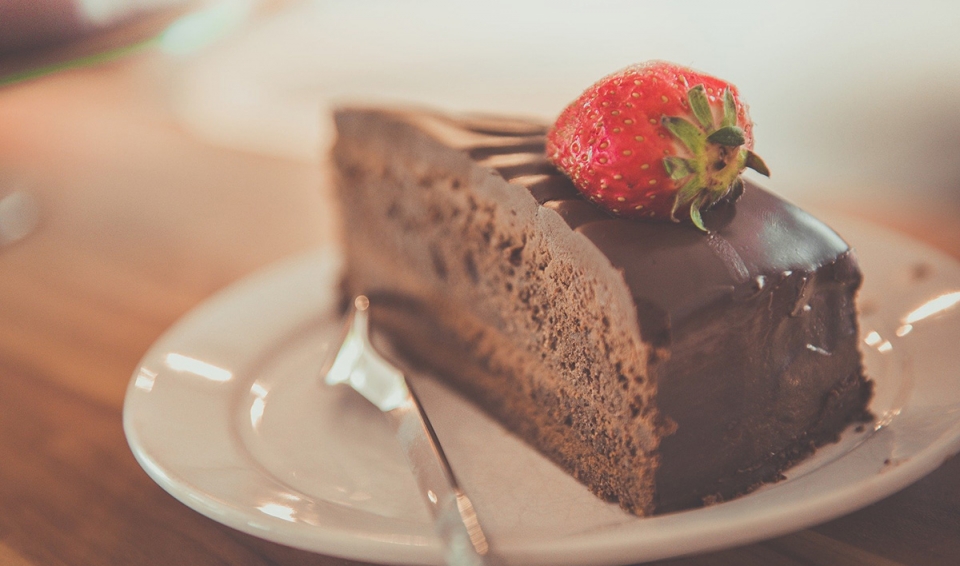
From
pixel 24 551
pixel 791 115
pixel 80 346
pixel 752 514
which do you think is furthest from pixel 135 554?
pixel 791 115

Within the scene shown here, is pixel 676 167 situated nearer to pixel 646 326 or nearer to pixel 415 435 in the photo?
pixel 646 326

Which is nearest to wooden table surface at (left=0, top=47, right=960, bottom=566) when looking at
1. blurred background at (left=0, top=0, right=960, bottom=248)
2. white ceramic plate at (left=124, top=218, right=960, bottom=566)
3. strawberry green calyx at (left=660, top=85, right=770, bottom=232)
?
white ceramic plate at (left=124, top=218, right=960, bottom=566)

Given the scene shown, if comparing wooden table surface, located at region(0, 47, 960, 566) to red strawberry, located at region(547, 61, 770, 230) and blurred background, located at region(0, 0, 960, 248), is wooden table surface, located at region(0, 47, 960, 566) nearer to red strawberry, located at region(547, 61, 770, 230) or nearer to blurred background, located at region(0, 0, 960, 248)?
blurred background, located at region(0, 0, 960, 248)

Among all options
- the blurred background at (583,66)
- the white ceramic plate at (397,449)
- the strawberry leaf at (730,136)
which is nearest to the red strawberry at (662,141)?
the strawberry leaf at (730,136)

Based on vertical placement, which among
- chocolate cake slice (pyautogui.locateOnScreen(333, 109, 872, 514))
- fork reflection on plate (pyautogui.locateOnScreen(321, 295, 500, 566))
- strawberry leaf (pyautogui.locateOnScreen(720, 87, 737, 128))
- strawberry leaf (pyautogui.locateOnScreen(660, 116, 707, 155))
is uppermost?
strawberry leaf (pyautogui.locateOnScreen(720, 87, 737, 128))

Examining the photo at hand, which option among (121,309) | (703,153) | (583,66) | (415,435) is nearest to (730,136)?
(703,153)

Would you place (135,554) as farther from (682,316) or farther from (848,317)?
(848,317)
